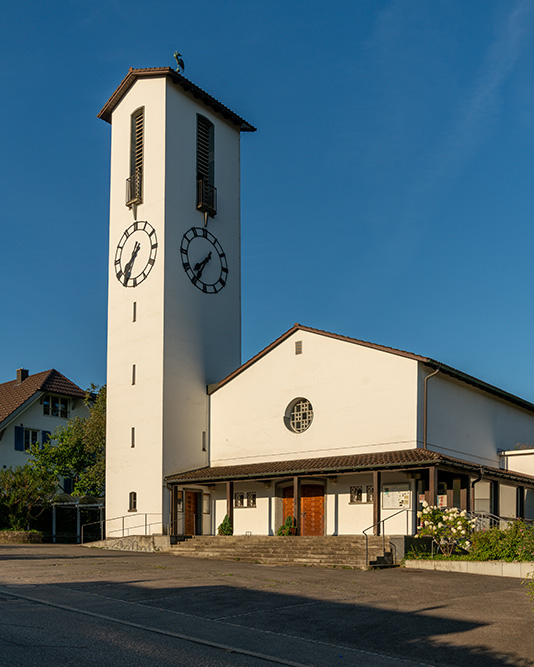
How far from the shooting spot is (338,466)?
23750 mm

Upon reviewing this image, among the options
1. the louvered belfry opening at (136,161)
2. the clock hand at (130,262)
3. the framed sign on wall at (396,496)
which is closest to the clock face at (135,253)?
the clock hand at (130,262)

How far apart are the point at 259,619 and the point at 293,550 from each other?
12.0 meters

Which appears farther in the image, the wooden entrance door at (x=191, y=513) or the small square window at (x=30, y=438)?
the small square window at (x=30, y=438)

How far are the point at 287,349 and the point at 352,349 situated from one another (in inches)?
120

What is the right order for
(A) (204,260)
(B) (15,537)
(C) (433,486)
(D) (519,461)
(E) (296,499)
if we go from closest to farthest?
(C) (433,486) < (E) (296,499) < (D) (519,461) < (B) (15,537) < (A) (204,260)

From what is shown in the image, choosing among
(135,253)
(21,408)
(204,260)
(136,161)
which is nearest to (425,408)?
(204,260)

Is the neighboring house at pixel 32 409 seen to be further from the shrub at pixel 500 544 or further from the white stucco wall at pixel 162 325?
the shrub at pixel 500 544

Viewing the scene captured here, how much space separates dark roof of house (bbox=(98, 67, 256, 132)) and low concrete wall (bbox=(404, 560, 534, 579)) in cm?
2276

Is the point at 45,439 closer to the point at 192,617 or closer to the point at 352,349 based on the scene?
the point at 352,349

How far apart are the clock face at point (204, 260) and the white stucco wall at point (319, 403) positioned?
16.0 ft

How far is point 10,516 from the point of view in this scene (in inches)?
1233

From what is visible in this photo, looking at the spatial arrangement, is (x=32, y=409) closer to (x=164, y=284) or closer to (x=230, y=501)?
(x=164, y=284)

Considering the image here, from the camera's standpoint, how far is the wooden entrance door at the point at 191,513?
30.0m

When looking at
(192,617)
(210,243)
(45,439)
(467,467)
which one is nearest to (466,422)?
(467,467)
